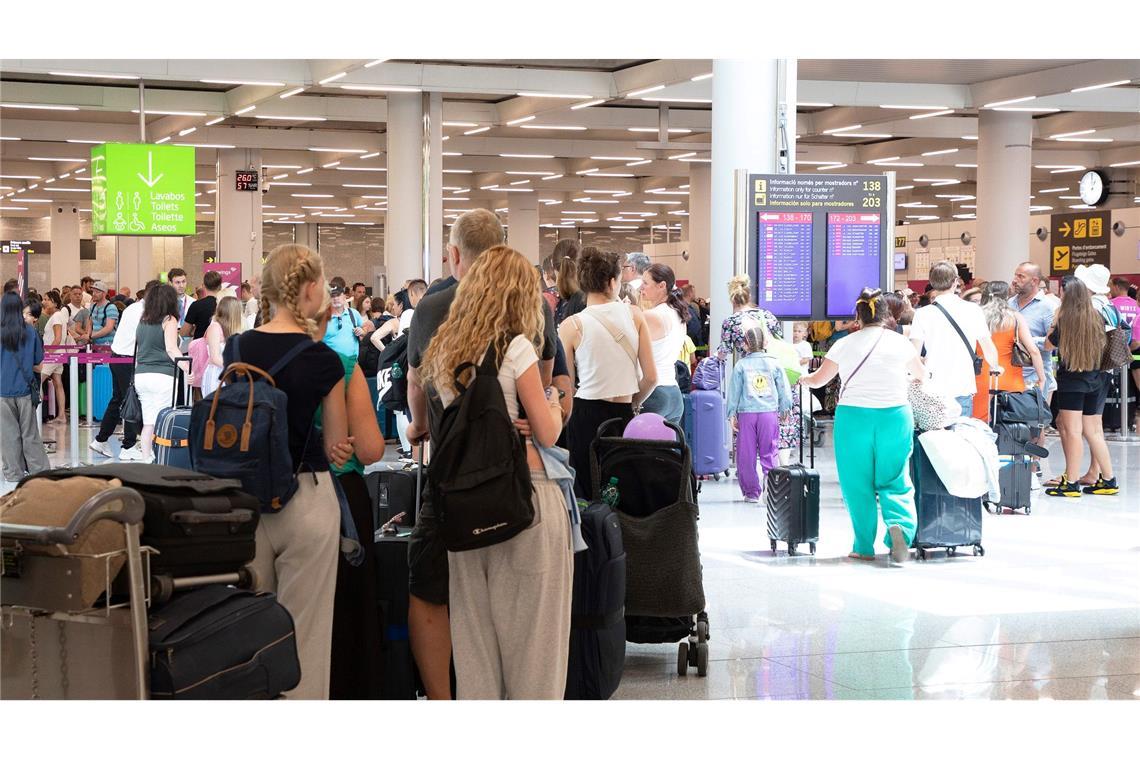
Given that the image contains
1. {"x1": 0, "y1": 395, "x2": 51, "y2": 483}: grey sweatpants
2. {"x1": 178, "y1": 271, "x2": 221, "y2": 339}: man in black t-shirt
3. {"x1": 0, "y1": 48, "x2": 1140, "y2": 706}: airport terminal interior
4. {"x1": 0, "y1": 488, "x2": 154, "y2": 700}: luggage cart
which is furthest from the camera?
{"x1": 178, "y1": 271, "x2": 221, "y2": 339}: man in black t-shirt

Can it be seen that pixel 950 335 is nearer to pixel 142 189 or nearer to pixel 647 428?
pixel 647 428

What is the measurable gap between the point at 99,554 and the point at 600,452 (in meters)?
2.42

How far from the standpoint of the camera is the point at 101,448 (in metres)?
12.8

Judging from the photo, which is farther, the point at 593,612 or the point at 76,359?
the point at 76,359

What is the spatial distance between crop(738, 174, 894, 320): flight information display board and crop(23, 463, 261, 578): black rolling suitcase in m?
5.42

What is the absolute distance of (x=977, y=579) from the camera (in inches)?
278

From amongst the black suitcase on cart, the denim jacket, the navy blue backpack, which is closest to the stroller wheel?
the navy blue backpack

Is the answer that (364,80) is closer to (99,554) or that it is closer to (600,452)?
(600,452)

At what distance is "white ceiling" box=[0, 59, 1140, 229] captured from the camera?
54.9 ft

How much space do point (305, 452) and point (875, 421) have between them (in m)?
4.17

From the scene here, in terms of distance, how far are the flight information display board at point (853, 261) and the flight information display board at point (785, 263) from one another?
16 cm

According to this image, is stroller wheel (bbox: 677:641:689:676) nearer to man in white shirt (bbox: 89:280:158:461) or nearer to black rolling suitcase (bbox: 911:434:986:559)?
black rolling suitcase (bbox: 911:434:986:559)

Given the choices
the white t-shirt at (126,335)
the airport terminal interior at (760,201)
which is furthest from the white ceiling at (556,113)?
the white t-shirt at (126,335)

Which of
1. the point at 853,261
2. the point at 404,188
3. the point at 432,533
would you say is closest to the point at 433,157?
the point at 404,188
